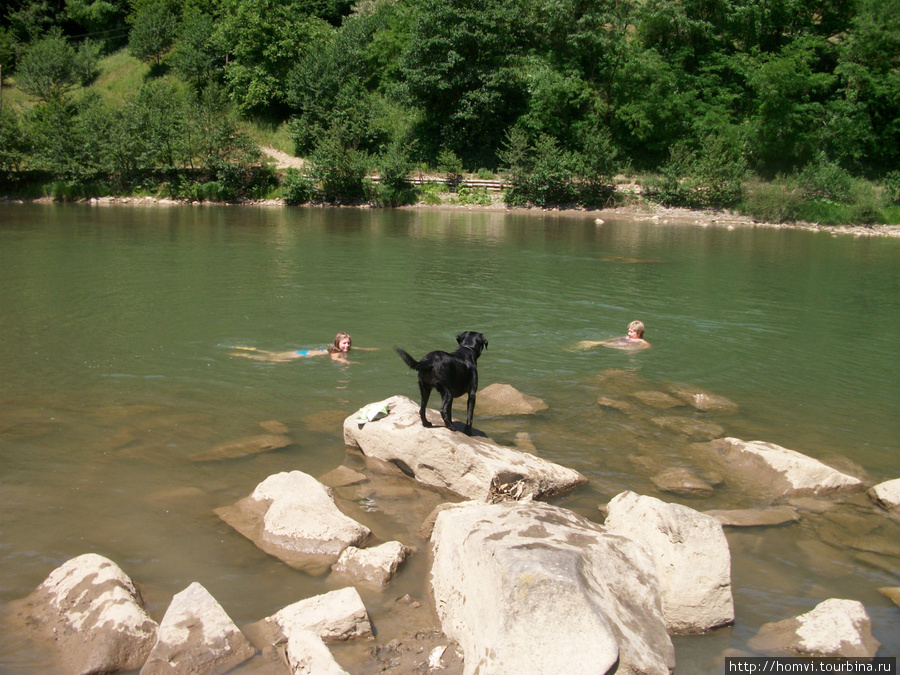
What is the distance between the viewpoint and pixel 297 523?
6.09 m

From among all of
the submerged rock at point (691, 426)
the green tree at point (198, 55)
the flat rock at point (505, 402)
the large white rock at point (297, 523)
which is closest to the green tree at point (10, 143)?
the green tree at point (198, 55)

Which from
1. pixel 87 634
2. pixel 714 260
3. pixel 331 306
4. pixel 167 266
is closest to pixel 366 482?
pixel 87 634

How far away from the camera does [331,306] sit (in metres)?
15.9

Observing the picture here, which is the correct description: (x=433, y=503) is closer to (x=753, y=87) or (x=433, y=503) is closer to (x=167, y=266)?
(x=167, y=266)

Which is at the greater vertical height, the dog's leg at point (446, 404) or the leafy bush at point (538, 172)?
the leafy bush at point (538, 172)

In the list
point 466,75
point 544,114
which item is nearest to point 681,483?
point 544,114

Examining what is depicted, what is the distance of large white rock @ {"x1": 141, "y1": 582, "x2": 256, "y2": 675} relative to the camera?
4.39m

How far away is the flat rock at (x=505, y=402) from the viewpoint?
9516 millimetres

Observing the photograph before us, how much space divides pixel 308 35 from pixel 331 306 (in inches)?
1791

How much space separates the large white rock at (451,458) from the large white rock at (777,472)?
1865 millimetres

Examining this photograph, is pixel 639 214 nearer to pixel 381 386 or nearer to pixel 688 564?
pixel 381 386

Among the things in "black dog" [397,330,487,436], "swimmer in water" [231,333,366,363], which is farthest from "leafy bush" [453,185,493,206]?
"black dog" [397,330,487,436]

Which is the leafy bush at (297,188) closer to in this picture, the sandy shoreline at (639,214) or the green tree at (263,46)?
the sandy shoreline at (639,214)

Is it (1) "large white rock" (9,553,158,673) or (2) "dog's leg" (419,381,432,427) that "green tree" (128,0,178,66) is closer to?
(2) "dog's leg" (419,381,432,427)
